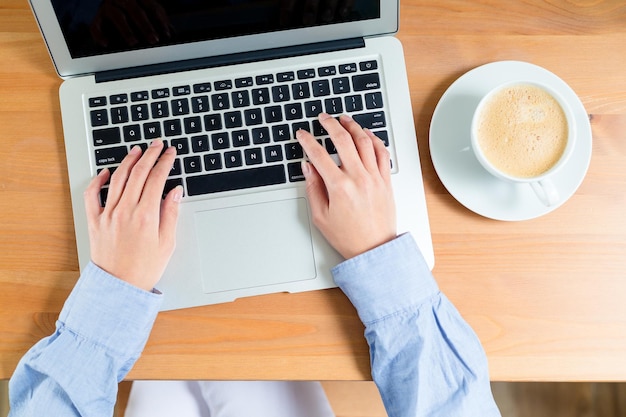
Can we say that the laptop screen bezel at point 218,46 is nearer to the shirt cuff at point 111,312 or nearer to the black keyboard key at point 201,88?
the black keyboard key at point 201,88

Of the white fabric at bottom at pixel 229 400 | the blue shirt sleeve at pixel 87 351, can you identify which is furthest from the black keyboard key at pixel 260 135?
the white fabric at bottom at pixel 229 400

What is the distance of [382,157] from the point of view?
0.64 metres

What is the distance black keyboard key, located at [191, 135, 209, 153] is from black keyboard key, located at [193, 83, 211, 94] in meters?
0.06

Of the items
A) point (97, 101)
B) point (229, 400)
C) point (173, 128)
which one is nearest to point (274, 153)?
point (173, 128)

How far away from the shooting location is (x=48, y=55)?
0.71 meters

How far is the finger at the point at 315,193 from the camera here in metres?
0.64

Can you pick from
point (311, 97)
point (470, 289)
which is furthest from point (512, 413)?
point (311, 97)

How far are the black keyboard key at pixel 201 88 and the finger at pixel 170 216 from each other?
4.7 inches

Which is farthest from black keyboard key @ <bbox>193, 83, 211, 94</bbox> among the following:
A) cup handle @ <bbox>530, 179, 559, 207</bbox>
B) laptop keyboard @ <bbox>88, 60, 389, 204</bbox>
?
cup handle @ <bbox>530, 179, 559, 207</bbox>

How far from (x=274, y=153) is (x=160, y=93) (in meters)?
0.16

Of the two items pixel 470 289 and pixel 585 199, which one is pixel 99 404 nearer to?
pixel 470 289

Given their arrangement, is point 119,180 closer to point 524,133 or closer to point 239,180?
point 239,180

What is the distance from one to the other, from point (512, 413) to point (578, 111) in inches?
28.0

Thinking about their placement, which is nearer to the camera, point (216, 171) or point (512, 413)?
point (216, 171)
